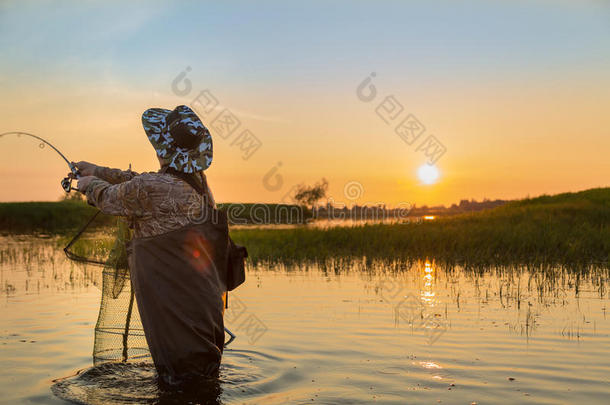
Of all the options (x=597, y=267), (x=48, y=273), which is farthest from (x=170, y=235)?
(x=597, y=267)

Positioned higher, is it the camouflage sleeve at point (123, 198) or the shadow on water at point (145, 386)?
the camouflage sleeve at point (123, 198)

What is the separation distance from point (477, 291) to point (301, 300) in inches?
112

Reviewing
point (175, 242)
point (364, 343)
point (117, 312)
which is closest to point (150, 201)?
point (175, 242)

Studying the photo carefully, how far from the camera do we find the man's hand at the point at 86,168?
5.14 meters

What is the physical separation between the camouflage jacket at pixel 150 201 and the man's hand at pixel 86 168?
30 cm

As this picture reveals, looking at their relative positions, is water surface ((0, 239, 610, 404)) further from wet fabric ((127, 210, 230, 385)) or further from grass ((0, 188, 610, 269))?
grass ((0, 188, 610, 269))

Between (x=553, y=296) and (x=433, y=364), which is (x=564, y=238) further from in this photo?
(x=433, y=364)

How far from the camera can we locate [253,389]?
17.8 feet

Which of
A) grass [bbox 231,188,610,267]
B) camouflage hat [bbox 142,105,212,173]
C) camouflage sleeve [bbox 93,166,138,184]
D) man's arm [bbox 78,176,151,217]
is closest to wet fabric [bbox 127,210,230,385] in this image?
man's arm [bbox 78,176,151,217]

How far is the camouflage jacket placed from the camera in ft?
15.2

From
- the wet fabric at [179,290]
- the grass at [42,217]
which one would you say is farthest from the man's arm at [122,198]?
the grass at [42,217]

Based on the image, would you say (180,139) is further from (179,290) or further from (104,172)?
(179,290)

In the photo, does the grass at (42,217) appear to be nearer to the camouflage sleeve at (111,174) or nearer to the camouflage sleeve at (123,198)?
the camouflage sleeve at (111,174)

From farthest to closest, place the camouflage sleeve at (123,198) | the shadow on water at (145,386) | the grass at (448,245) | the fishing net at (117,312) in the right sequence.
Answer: the grass at (448,245) < the fishing net at (117,312) < the shadow on water at (145,386) < the camouflage sleeve at (123,198)
